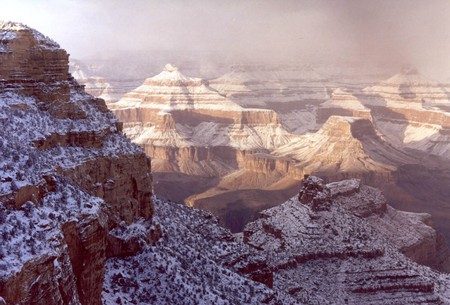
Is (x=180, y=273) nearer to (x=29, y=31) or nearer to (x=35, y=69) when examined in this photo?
(x=35, y=69)

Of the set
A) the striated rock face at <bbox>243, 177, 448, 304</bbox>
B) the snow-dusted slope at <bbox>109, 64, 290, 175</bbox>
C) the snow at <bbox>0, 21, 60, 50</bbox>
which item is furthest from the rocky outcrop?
the snow-dusted slope at <bbox>109, 64, 290, 175</bbox>

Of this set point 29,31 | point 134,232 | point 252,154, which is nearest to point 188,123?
point 252,154

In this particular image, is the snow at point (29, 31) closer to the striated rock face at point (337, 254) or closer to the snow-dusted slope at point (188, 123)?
the striated rock face at point (337, 254)

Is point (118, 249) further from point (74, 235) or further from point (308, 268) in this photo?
point (308, 268)

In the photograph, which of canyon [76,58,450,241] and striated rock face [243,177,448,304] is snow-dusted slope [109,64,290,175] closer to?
canyon [76,58,450,241]

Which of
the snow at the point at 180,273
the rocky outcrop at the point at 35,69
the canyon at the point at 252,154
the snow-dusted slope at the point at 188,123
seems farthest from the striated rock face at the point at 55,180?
the snow-dusted slope at the point at 188,123

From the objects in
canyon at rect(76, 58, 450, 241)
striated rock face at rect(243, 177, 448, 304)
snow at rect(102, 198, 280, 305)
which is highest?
snow at rect(102, 198, 280, 305)


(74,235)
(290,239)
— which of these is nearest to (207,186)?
(290,239)
